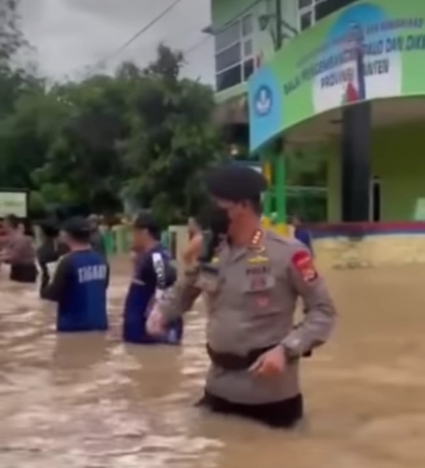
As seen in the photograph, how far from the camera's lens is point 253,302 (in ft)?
20.5

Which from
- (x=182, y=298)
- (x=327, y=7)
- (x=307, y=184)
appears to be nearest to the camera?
(x=182, y=298)

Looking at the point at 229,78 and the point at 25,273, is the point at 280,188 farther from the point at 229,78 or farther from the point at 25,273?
the point at 229,78

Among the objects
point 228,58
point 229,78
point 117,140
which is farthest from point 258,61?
point 117,140

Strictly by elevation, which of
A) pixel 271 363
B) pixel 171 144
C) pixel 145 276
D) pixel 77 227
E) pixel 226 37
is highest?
pixel 226 37

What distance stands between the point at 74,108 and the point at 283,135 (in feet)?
59.4

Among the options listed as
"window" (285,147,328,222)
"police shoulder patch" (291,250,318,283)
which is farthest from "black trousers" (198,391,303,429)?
"window" (285,147,328,222)

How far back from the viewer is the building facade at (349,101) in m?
25.6

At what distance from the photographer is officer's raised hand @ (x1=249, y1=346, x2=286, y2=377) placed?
5938mm

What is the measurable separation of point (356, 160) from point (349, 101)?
5.08 ft

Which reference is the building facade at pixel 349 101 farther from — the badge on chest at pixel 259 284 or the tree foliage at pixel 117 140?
the badge on chest at pixel 259 284

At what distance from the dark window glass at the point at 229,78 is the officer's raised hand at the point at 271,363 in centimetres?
3392

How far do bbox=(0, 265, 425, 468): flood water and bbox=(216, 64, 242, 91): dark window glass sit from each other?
27.0 m

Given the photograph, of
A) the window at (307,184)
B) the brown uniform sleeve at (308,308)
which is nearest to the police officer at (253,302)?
the brown uniform sleeve at (308,308)

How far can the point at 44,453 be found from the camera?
21.6 feet
